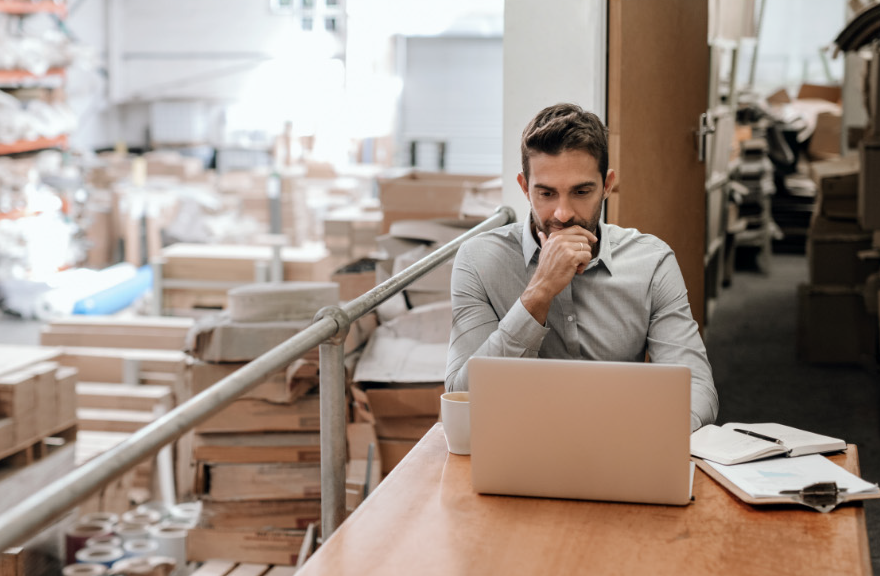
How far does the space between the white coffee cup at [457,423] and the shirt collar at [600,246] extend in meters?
0.42

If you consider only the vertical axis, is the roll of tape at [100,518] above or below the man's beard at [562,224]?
below

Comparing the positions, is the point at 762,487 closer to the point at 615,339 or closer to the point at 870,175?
the point at 615,339

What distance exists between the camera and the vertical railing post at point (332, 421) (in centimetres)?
152

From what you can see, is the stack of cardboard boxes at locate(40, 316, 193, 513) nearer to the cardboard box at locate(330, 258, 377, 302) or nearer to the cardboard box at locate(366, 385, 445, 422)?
the cardboard box at locate(330, 258, 377, 302)

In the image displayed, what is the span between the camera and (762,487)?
135 cm

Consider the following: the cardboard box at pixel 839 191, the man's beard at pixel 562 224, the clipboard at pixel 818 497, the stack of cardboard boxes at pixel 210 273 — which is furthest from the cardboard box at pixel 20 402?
the cardboard box at pixel 839 191

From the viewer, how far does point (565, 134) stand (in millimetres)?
1719

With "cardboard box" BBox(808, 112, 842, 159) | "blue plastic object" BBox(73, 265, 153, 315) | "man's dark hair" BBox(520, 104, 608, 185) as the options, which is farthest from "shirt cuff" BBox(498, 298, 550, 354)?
"cardboard box" BBox(808, 112, 842, 159)

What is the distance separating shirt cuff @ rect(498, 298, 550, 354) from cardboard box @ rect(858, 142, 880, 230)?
313 centimetres

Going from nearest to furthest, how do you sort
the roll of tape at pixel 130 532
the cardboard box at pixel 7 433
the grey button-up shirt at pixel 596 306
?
the grey button-up shirt at pixel 596 306
the cardboard box at pixel 7 433
the roll of tape at pixel 130 532

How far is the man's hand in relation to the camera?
1682 millimetres

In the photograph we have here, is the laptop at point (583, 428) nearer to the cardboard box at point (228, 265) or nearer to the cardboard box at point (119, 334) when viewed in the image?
the cardboard box at point (119, 334)

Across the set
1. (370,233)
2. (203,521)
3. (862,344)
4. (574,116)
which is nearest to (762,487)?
(574,116)

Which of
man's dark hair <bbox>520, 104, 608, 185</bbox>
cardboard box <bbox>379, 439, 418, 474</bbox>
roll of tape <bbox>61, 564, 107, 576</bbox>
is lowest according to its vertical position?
roll of tape <bbox>61, 564, 107, 576</bbox>
